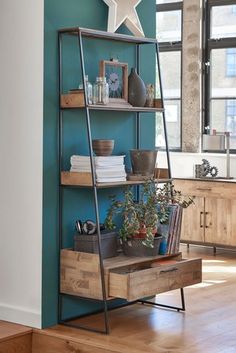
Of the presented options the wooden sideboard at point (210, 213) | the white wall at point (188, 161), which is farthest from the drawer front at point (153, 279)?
the white wall at point (188, 161)

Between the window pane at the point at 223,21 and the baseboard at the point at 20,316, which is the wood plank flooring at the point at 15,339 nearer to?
the baseboard at the point at 20,316

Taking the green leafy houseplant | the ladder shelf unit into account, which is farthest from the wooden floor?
the green leafy houseplant

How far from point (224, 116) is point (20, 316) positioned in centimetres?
475

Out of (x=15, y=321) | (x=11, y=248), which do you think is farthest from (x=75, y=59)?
(x=15, y=321)

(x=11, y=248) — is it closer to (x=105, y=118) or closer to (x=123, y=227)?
(x=123, y=227)

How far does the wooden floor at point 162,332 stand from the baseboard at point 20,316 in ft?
0.30

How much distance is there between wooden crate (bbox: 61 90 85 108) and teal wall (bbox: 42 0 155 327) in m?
0.07

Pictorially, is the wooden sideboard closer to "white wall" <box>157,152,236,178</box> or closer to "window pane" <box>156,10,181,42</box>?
"white wall" <box>157,152,236,178</box>

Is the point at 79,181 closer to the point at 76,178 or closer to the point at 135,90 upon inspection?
the point at 76,178

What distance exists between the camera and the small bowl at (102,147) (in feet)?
16.1

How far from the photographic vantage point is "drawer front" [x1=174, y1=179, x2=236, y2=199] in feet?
25.8

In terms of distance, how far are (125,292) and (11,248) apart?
2.79 ft

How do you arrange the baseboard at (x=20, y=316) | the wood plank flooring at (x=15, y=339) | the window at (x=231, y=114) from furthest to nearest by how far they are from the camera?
the window at (x=231, y=114), the baseboard at (x=20, y=316), the wood plank flooring at (x=15, y=339)

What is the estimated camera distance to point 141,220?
16.4 ft
